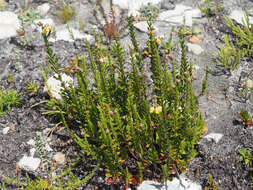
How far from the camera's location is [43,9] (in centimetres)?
529

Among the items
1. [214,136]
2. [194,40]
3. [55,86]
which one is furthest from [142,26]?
[214,136]

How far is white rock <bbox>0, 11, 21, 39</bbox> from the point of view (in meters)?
4.90

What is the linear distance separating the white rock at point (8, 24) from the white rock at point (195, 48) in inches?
112

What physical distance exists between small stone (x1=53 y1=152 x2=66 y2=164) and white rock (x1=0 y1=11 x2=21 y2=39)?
2.44 metres

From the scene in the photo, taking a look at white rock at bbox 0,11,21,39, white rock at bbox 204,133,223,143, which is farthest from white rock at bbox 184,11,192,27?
white rock at bbox 0,11,21,39

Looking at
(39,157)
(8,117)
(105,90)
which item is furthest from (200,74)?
(8,117)

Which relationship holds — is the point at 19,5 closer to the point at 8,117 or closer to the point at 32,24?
the point at 32,24

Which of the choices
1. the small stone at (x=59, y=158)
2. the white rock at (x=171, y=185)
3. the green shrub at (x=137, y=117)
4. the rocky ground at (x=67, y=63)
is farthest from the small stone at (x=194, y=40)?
the small stone at (x=59, y=158)

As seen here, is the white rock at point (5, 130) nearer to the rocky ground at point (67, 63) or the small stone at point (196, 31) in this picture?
the rocky ground at point (67, 63)

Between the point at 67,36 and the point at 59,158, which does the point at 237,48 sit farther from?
the point at 59,158

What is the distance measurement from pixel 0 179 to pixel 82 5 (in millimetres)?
3298

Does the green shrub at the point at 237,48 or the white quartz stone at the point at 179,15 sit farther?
the white quartz stone at the point at 179,15

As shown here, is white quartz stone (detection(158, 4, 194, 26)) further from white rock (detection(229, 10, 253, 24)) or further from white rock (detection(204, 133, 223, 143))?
white rock (detection(204, 133, 223, 143))

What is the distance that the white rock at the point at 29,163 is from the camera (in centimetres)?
336
